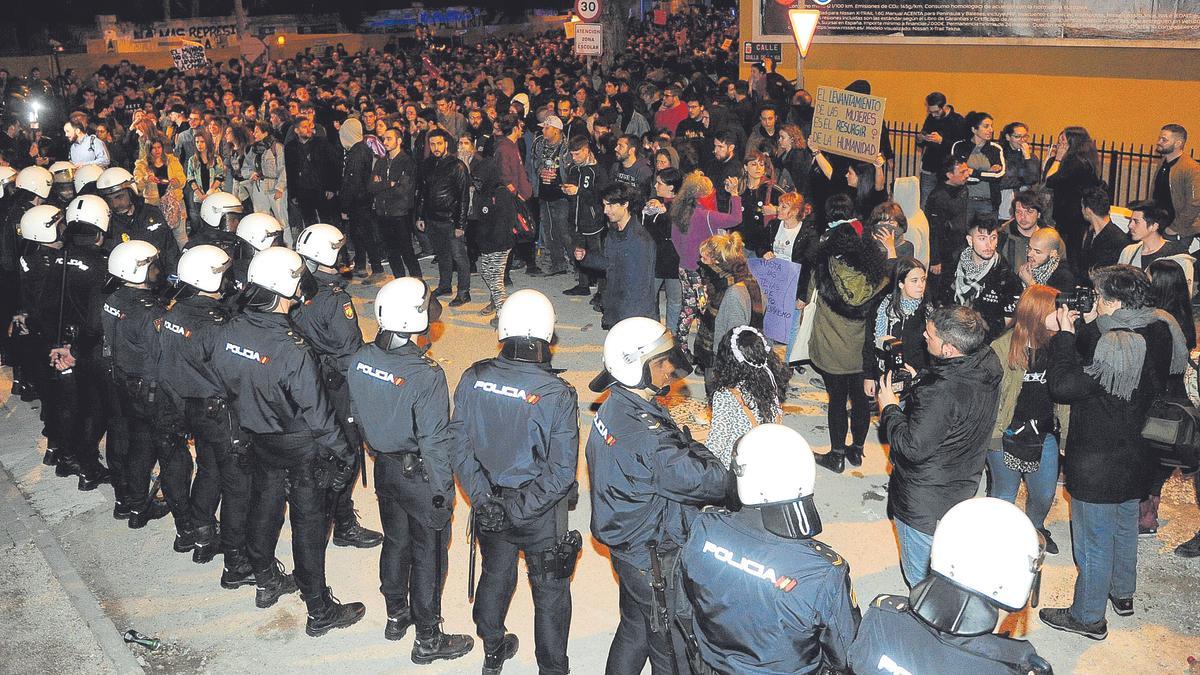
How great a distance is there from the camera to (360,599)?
6.38 m

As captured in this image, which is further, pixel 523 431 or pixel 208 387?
pixel 208 387

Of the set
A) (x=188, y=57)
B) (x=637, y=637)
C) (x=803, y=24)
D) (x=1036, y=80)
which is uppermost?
(x=188, y=57)

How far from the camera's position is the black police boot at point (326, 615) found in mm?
5992

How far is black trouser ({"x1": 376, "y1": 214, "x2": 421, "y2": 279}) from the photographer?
38.7ft

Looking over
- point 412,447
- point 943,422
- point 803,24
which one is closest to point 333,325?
point 412,447

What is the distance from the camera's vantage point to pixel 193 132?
48.0 feet

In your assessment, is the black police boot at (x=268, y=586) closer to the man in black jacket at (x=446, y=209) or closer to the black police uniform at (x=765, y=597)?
the black police uniform at (x=765, y=597)

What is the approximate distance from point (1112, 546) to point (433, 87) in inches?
768

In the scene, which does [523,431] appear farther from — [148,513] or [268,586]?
[148,513]

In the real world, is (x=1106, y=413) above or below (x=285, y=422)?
above

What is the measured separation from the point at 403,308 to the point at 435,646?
6.07 ft

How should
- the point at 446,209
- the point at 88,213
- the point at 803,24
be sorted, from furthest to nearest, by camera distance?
1. the point at 803,24
2. the point at 446,209
3. the point at 88,213

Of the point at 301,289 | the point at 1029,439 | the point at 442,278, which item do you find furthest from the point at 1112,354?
the point at 442,278

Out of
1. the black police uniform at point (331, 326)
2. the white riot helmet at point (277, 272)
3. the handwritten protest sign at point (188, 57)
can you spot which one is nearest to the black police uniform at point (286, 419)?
the white riot helmet at point (277, 272)
